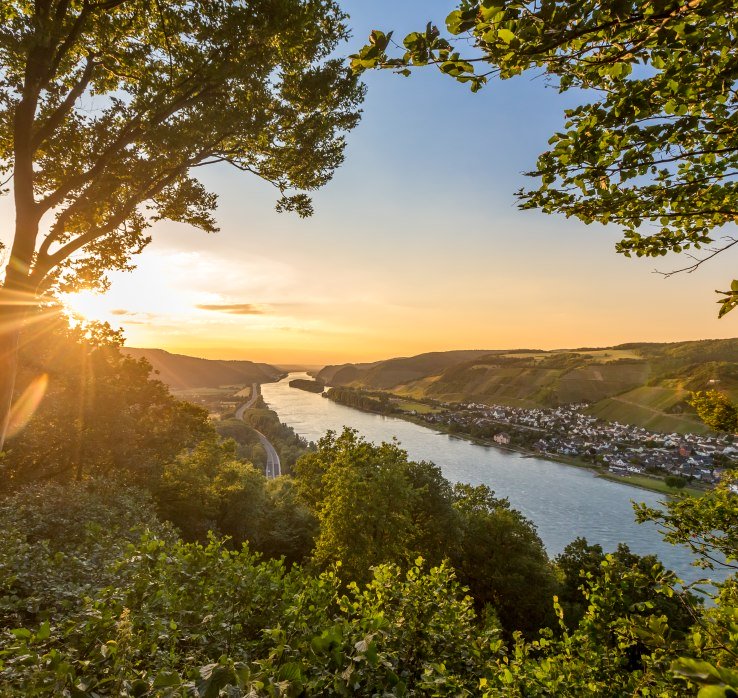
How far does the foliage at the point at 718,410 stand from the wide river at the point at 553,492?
2053cm

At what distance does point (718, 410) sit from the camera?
12.0m

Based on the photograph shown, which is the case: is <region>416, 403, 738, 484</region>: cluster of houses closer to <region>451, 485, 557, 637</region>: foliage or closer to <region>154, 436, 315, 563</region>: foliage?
<region>451, 485, 557, 637</region>: foliage

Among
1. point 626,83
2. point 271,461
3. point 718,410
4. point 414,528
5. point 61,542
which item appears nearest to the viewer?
point 626,83

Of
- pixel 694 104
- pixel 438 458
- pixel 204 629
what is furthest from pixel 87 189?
pixel 438 458

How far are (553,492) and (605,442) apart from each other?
56.9 metres

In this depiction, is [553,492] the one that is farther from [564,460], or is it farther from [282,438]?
[282,438]

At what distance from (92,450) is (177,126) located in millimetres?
16142

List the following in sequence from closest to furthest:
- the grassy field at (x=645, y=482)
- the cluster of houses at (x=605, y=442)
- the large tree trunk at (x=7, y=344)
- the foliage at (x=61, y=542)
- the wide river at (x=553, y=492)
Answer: the foliage at (x=61, y=542)
the large tree trunk at (x=7, y=344)
the wide river at (x=553, y=492)
the grassy field at (x=645, y=482)
the cluster of houses at (x=605, y=442)

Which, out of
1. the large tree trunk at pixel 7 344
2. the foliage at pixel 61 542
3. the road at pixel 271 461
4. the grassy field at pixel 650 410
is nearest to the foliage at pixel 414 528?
the foliage at pixel 61 542

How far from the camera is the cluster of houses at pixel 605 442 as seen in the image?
8919 cm

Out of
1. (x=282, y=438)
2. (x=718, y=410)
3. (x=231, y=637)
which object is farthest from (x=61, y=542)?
(x=282, y=438)

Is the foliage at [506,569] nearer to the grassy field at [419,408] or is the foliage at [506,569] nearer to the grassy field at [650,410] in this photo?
the grassy field at [650,410]

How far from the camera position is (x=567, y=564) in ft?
101

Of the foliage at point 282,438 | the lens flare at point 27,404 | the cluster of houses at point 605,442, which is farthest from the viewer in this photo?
the cluster of houses at point 605,442
